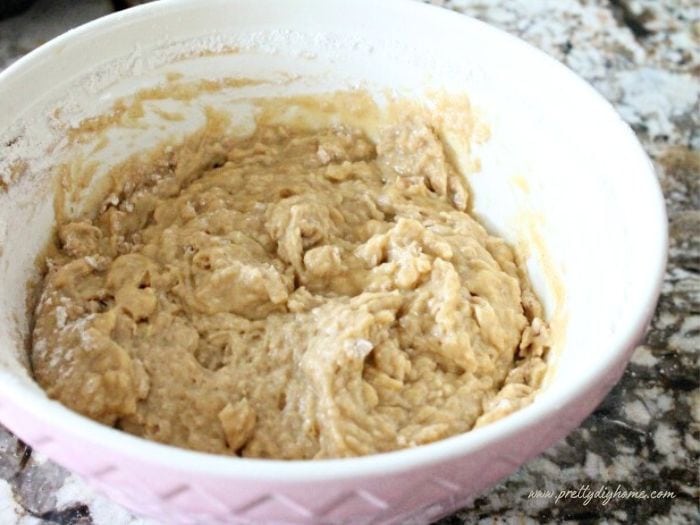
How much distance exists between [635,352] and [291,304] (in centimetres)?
71

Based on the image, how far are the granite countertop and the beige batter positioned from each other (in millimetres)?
182

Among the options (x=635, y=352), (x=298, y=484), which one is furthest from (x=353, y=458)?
(x=635, y=352)

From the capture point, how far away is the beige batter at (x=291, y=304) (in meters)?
1.33

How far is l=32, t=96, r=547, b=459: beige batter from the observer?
1329 mm

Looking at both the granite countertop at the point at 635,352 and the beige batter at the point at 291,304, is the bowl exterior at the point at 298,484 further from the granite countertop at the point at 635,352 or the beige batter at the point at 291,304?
the granite countertop at the point at 635,352

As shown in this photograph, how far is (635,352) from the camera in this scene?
167cm

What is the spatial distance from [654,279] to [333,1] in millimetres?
876

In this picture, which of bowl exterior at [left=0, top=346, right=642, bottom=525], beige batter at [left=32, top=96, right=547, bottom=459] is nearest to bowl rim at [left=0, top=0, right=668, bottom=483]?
bowl exterior at [left=0, top=346, right=642, bottom=525]

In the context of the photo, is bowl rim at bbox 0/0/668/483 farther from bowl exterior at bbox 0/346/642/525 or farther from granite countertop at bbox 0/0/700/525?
granite countertop at bbox 0/0/700/525

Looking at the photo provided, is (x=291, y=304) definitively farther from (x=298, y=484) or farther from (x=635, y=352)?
(x=635, y=352)

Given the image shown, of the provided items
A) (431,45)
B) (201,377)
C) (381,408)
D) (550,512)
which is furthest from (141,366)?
(431,45)

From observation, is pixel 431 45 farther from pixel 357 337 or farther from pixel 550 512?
pixel 550 512

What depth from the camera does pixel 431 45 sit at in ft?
5.55

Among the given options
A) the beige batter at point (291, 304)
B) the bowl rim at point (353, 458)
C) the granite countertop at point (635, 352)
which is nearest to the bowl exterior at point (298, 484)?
the bowl rim at point (353, 458)
